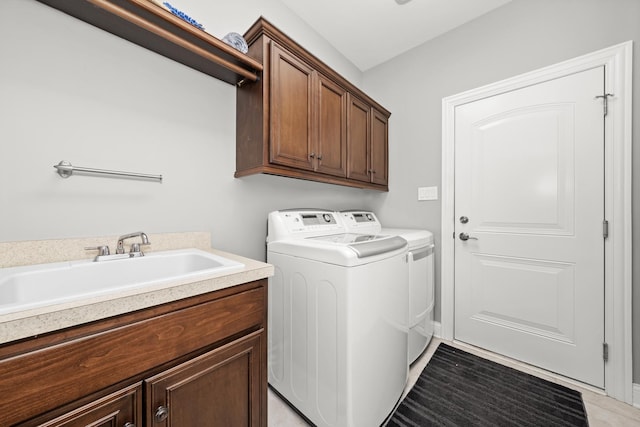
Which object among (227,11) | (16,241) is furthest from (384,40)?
(16,241)

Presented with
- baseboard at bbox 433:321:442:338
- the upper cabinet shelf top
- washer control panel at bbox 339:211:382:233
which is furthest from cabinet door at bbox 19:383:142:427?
baseboard at bbox 433:321:442:338

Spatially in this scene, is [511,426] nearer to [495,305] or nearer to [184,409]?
[495,305]

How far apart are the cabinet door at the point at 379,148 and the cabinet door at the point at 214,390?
1749 millimetres

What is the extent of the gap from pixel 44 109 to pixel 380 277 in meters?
1.63

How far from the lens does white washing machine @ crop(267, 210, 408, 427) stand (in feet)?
3.64

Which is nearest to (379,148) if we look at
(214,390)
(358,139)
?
(358,139)

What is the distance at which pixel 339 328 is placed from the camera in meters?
1.12

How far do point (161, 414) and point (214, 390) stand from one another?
161 millimetres

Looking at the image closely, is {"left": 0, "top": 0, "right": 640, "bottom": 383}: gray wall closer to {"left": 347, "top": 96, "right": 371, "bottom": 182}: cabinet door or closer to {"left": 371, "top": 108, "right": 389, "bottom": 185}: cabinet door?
{"left": 371, "top": 108, "right": 389, "bottom": 185}: cabinet door

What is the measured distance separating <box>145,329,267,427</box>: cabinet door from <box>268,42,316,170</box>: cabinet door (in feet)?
3.14

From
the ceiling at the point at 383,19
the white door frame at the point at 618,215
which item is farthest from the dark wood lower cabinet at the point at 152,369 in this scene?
the ceiling at the point at 383,19

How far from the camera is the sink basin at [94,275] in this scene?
75cm

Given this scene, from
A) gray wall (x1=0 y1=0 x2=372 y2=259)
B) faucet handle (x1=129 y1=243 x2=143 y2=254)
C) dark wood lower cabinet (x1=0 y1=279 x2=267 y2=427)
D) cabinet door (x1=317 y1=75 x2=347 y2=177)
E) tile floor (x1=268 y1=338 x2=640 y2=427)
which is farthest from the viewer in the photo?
cabinet door (x1=317 y1=75 x2=347 y2=177)

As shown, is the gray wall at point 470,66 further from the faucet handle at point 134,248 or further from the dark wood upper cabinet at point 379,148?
the faucet handle at point 134,248
